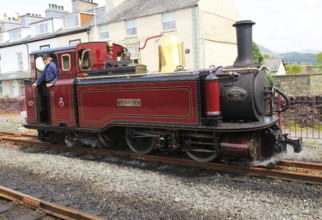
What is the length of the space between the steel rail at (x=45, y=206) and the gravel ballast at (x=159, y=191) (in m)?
0.28

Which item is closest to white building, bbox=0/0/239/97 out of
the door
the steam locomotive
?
the door

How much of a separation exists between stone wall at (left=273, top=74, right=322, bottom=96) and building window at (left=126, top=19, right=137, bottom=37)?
10.8 meters

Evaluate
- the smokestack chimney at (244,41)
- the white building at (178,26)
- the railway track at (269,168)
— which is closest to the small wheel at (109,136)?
the railway track at (269,168)

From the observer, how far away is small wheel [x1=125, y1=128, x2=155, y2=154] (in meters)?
6.80

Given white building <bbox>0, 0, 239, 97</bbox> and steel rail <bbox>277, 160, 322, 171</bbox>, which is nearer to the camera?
steel rail <bbox>277, 160, 322, 171</bbox>

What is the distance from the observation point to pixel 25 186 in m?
5.67

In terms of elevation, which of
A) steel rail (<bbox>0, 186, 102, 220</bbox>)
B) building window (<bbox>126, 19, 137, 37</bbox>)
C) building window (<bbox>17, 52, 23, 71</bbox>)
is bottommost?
steel rail (<bbox>0, 186, 102, 220</bbox>)

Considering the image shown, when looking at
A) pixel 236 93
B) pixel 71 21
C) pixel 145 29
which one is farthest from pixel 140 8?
pixel 236 93

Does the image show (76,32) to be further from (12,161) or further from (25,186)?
(25,186)

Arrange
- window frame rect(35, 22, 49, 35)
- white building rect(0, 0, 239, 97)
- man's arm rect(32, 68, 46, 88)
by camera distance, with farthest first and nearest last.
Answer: window frame rect(35, 22, 49, 35) → white building rect(0, 0, 239, 97) → man's arm rect(32, 68, 46, 88)

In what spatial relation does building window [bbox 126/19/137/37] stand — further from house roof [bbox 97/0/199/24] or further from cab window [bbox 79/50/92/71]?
cab window [bbox 79/50/92/71]

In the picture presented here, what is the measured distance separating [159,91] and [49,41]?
2675 cm

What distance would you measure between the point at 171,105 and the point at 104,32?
70.4 ft

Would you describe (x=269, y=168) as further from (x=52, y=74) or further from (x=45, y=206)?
(x=52, y=74)
